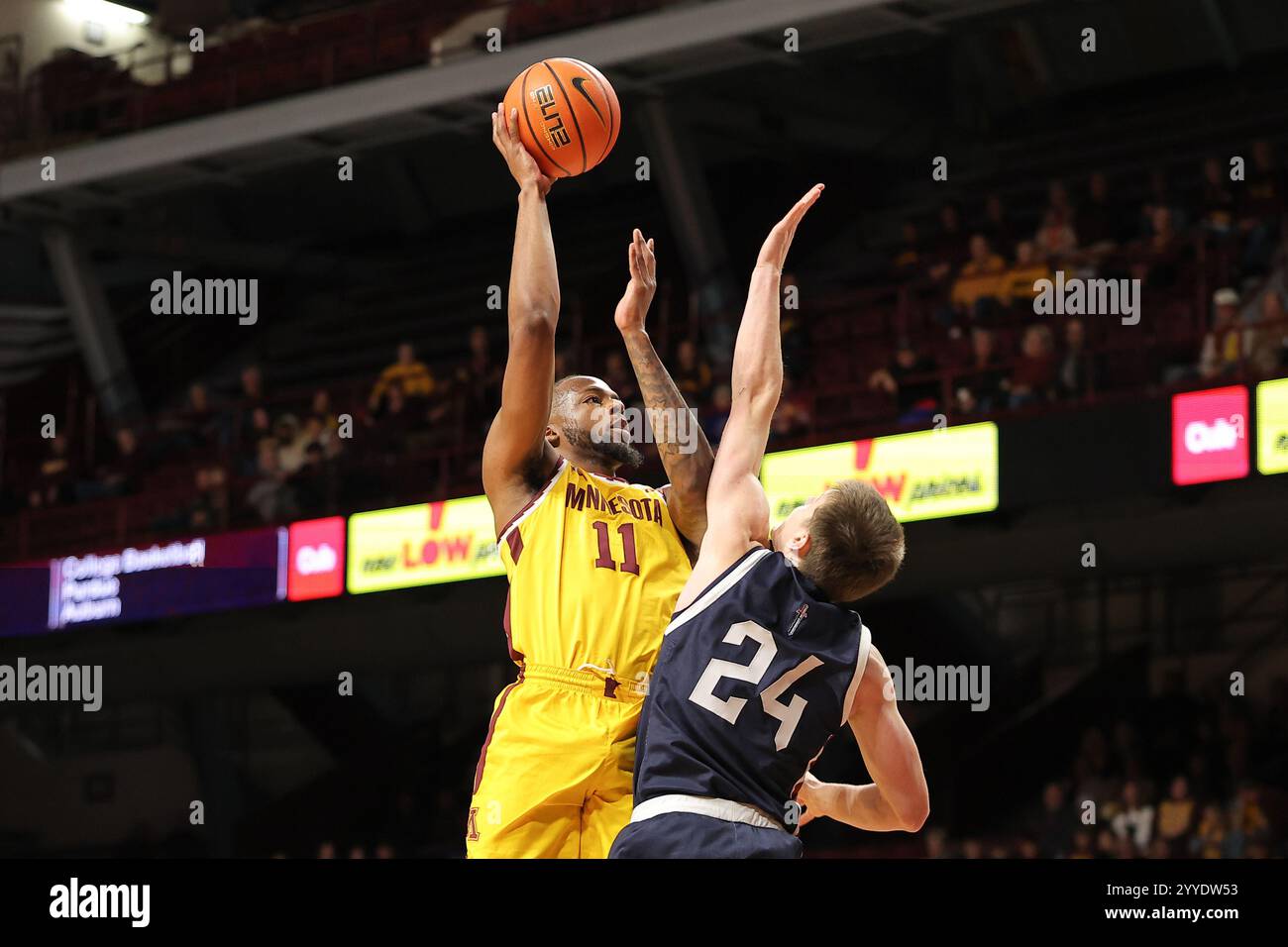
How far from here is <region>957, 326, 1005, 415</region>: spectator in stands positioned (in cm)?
1322

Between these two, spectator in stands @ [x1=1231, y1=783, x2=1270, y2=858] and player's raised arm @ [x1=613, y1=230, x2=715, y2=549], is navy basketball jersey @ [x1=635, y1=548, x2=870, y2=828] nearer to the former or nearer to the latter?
player's raised arm @ [x1=613, y1=230, x2=715, y2=549]

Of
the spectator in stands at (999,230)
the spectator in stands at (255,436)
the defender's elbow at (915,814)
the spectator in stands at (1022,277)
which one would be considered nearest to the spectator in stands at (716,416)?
the spectator in stands at (1022,277)

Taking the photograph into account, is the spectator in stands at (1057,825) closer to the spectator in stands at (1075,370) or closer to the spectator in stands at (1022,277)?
the spectator in stands at (1075,370)

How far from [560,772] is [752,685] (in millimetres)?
949

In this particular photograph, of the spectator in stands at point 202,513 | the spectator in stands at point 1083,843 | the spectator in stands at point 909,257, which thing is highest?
the spectator in stands at point 909,257

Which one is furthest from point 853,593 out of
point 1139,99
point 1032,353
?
point 1139,99

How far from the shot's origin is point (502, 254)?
70.7ft

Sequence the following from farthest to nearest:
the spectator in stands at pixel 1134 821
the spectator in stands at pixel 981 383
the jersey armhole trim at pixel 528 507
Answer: the spectator in stands at pixel 981 383
the spectator in stands at pixel 1134 821
the jersey armhole trim at pixel 528 507

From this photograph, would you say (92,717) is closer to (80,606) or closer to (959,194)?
(80,606)

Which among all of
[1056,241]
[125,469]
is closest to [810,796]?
[1056,241]

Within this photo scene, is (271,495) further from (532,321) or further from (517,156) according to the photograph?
(532,321)

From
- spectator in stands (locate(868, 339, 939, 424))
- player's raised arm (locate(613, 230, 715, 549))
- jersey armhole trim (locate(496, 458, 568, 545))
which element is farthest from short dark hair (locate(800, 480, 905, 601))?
spectator in stands (locate(868, 339, 939, 424))

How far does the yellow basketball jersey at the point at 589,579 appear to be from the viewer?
4.88m

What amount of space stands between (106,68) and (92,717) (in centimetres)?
700
